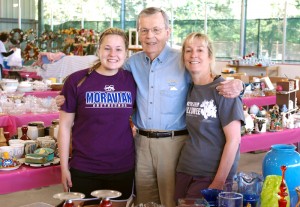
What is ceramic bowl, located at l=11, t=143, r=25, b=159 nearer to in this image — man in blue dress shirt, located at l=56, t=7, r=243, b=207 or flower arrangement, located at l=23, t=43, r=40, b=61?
man in blue dress shirt, located at l=56, t=7, r=243, b=207

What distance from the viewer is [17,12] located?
16.6 metres

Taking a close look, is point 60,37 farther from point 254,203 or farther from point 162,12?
point 254,203

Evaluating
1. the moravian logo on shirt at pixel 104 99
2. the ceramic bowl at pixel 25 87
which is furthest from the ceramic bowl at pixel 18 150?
the ceramic bowl at pixel 25 87

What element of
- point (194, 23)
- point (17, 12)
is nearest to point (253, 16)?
point (194, 23)

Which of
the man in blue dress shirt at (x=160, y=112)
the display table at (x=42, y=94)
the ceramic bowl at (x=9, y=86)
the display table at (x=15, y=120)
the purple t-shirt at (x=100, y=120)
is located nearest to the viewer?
the purple t-shirt at (x=100, y=120)

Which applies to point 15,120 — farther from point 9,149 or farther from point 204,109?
point 204,109

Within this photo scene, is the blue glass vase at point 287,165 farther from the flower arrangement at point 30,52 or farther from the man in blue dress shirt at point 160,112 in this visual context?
the flower arrangement at point 30,52

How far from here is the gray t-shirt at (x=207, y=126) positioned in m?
2.17

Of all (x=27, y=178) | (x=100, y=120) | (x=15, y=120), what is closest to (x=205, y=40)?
(x=100, y=120)

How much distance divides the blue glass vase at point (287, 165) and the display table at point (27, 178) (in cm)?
123

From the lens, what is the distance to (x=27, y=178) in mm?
2578

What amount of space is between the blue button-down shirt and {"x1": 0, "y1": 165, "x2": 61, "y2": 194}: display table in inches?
24.1

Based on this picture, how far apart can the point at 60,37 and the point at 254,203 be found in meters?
9.39

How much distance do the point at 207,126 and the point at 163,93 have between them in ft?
1.00
